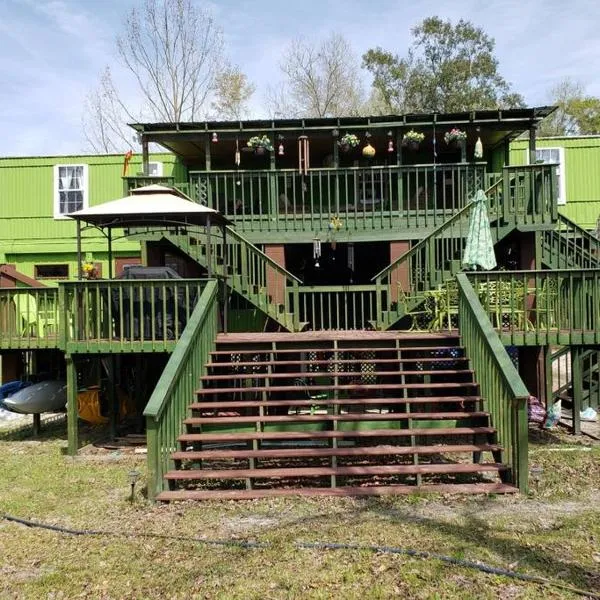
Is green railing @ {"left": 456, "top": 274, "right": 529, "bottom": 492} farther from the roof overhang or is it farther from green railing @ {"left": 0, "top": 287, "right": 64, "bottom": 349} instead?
green railing @ {"left": 0, "top": 287, "right": 64, "bottom": 349}

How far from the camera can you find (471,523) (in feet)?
17.3

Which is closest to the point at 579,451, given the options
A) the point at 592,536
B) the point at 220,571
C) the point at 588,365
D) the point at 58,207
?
the point at 592,536

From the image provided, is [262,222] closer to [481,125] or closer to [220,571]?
[481,125]

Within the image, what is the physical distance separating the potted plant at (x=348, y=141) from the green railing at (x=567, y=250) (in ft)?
13.4

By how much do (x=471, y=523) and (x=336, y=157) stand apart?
28.9 feet

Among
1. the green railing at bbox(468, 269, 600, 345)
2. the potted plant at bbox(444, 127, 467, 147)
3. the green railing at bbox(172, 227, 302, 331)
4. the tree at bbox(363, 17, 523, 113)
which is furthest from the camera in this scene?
the tree at bbox(363, 17, 523, 113)

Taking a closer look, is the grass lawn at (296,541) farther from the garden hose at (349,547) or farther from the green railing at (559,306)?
the green railing at (559,306)

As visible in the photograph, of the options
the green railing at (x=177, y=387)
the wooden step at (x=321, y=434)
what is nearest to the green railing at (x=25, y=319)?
the green railing at (x=177, y=387)

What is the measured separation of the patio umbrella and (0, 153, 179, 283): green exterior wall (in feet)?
33.8

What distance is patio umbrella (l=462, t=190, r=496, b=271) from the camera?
9617 mm

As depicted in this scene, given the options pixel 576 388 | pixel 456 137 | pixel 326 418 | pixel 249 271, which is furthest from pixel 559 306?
pixel 456 137

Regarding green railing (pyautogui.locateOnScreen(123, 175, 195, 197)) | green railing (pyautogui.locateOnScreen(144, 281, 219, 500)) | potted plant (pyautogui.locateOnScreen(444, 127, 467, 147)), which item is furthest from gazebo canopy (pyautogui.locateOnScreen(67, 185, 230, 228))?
potted plant (pyautogui.locateOnScreen(444, 127, 467, 147))

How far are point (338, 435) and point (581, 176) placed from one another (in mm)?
13197

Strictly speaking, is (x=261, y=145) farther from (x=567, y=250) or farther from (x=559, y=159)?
(x=559, y=159)
